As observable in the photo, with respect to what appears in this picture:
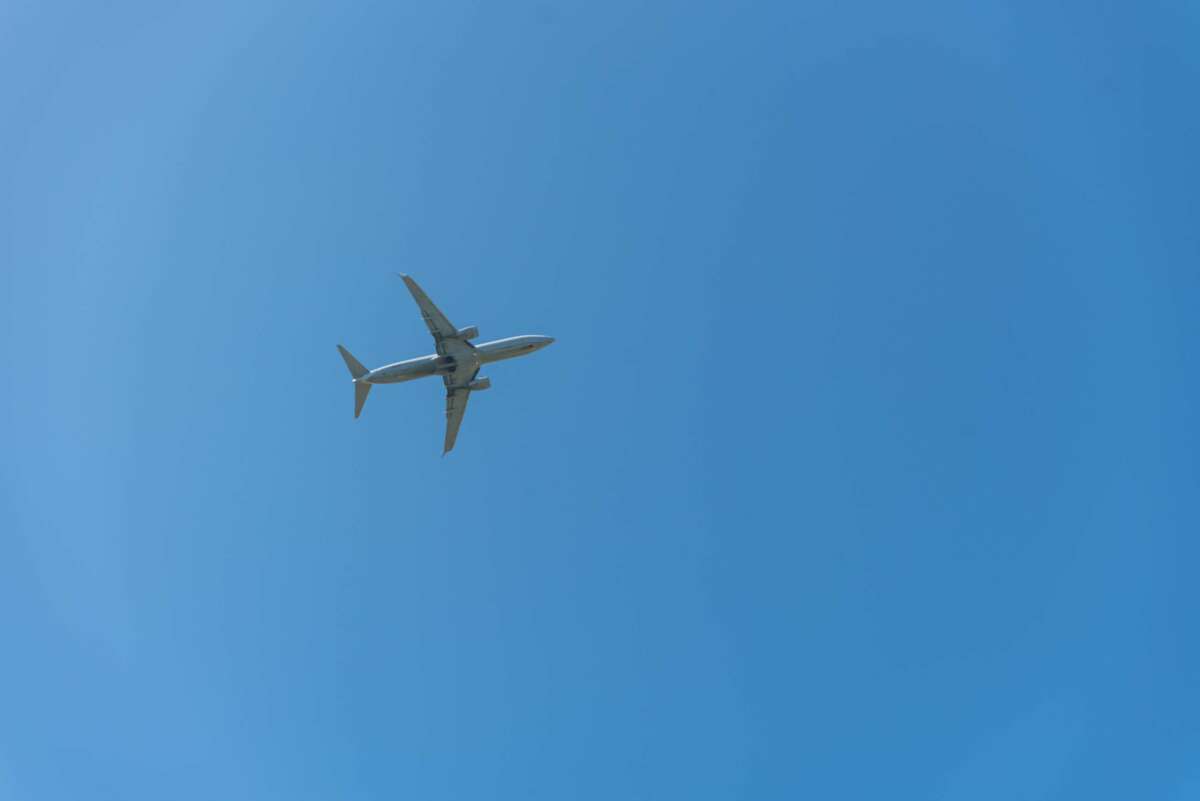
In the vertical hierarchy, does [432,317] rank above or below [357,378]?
above

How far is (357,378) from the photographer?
77000 millimetres

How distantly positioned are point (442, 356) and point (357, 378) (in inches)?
362

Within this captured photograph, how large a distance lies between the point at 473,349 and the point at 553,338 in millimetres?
8778

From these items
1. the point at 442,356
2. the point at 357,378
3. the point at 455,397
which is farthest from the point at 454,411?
the point at 357,378

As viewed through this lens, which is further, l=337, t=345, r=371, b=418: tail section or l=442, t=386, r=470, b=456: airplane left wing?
l=442, t=386, r=470, b=456: airplane left wing

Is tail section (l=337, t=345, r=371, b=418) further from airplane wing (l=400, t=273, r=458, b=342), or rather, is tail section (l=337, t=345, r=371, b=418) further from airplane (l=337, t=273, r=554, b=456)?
airplane wing (l=400, t=273, r=458, b=342)

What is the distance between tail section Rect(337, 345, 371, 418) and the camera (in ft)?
252

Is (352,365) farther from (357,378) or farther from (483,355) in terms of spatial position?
(483,355)

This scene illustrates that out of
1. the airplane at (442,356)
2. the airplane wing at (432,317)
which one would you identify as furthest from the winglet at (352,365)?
the airplane wing at (432,317)

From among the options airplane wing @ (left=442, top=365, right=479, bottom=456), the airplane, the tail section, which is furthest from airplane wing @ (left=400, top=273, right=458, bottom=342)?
the tail section

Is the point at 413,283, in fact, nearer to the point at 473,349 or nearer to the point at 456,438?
the point at 473,349

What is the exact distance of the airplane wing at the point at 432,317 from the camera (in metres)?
75.8

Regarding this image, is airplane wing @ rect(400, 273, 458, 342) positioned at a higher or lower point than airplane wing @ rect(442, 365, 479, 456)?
higher

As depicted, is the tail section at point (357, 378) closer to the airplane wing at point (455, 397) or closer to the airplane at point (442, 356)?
the airplane at point (442, 356)
